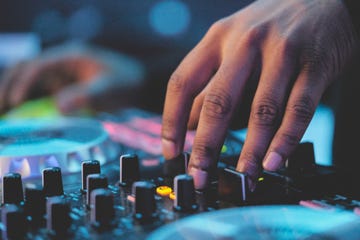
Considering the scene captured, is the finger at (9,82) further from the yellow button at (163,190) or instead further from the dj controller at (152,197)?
the yellow button at (163,190)

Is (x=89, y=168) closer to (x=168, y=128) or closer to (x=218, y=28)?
(x=168, y=128)

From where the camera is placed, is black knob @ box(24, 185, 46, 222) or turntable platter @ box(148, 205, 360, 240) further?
black knob @ box(24, 185, 46, 222)

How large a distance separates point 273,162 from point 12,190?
0.44 metres

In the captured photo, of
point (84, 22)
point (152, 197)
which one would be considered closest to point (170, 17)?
point (84, 22)

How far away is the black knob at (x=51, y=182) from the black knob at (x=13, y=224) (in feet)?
0.47

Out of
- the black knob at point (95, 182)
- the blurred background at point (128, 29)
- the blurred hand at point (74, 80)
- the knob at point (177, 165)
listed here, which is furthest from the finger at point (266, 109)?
the blurred background at point (128, 29)

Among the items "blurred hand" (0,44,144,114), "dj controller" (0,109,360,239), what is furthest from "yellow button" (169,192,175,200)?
"blurred hand" (0,44,144,114)

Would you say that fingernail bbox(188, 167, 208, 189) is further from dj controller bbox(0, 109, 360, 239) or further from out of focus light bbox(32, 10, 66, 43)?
out of focus light bbox(32, 10, 66, 43)

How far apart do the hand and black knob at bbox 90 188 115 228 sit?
0.20 metres

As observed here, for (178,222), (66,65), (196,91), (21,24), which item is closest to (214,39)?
(196,91)

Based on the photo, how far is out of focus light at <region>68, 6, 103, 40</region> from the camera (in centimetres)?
279

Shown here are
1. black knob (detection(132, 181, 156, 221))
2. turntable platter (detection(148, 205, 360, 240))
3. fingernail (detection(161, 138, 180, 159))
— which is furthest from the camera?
fingernail (detection(161, 138, 180, 159))

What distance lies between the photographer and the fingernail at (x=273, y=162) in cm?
90

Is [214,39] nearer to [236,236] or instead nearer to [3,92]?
[236,236]
